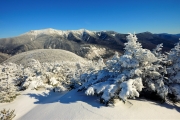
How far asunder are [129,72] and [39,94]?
9256mm

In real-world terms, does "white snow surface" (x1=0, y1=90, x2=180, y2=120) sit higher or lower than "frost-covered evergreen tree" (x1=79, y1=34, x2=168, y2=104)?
lower

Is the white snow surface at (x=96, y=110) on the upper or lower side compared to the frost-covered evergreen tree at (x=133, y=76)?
lower

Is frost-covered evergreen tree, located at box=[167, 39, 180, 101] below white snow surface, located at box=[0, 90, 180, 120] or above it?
above

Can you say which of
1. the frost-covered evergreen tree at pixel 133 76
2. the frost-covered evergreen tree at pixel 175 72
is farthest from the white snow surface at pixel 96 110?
the frost-covered evergreen tree at pixel 175 72

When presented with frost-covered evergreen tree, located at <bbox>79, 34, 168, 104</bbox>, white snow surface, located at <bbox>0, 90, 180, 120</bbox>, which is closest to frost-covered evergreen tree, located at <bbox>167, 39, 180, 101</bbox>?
frost-covered evergreen tree, located at <bbox>79, 34, 168, 104</bbox>

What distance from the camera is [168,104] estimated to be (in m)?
9.97

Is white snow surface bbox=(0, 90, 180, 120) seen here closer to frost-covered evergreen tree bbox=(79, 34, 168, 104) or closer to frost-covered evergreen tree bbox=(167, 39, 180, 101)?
frost-covered evergreen tree bbox=(79, 34, 168, 104)

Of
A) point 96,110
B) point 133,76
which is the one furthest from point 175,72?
point 96,110

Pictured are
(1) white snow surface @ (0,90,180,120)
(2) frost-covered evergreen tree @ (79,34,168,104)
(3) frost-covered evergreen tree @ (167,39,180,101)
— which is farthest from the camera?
(3) frost-covered evergreen tree @ (167,39,180,101)

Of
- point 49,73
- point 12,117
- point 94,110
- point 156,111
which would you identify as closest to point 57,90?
point 49,73

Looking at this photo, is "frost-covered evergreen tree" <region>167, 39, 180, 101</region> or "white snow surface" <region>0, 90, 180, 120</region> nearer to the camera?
"white snow surface" <region>0, 90, 180, 120</region>

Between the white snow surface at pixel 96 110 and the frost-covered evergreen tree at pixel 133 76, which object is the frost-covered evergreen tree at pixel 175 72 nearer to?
the frost-covered evergreen tree at pixel 133 76

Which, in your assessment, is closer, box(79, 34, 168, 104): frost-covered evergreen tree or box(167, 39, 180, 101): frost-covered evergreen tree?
box(79, 34, 168, 104): frost-covered evergreen tree

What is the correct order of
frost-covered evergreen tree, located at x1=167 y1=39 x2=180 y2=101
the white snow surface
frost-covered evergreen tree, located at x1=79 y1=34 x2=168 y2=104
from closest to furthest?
the white snow surface, frost-covered evergreen tree, located at x1=79 y1=34 x2=168 y2=104, frost-covered evergreen tree, located at x1=167 y1=39 x2=180 y2=101
